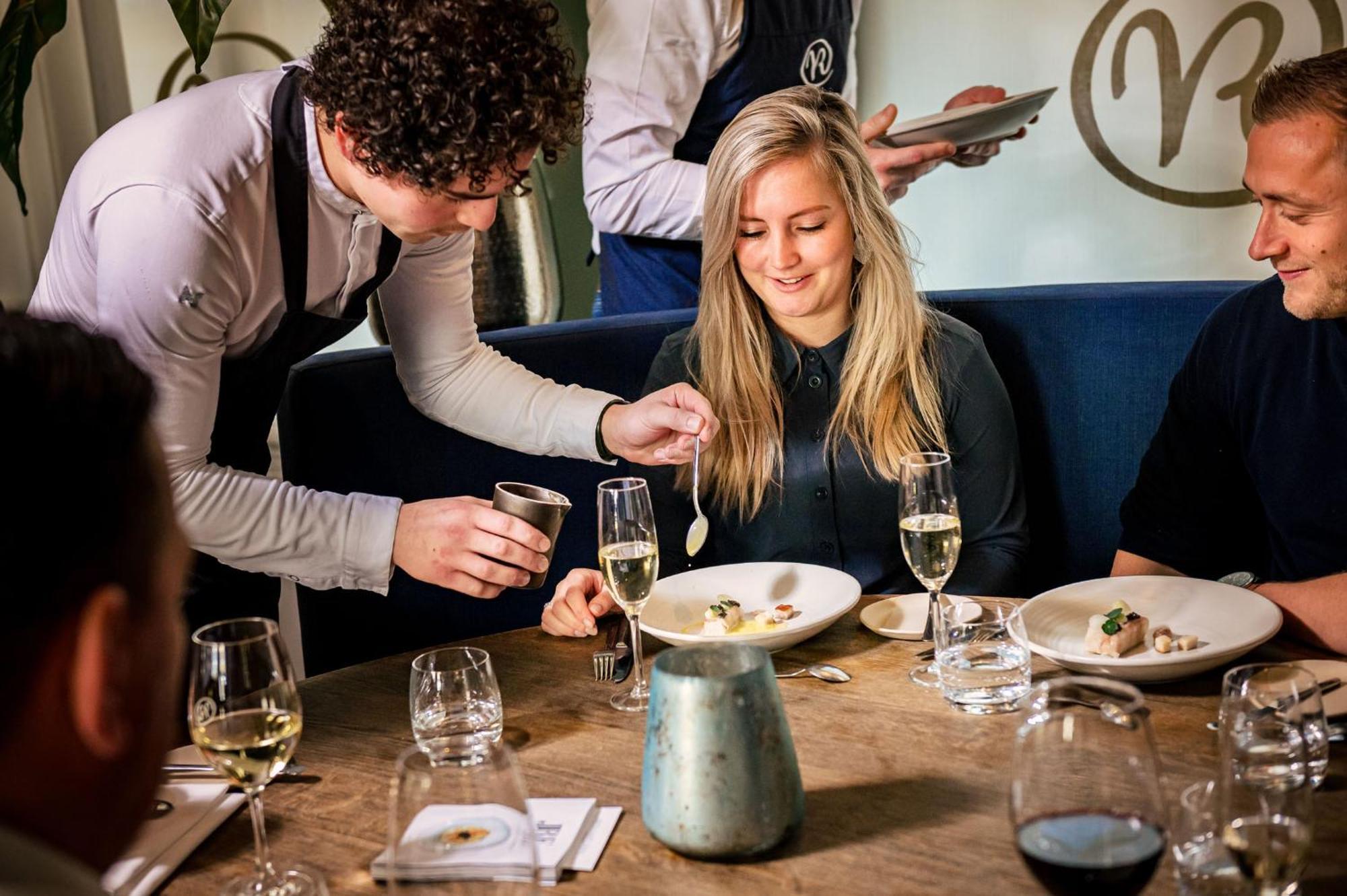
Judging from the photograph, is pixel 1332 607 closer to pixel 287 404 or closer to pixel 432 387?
pixel 432 387

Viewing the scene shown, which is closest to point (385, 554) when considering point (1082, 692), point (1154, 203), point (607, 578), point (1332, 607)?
point (607, 578)

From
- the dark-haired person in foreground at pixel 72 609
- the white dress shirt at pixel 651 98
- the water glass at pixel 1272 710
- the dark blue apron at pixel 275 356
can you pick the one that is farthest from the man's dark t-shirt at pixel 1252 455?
the dark-haired person in foreground at pixel 72 609

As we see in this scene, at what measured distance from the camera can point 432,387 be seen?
215cm

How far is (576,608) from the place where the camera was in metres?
1.64

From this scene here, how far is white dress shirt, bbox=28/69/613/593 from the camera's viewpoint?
153 cm

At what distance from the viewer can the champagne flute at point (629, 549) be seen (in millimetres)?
1446

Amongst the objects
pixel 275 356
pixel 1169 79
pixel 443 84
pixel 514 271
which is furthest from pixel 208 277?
pixel 1169 79

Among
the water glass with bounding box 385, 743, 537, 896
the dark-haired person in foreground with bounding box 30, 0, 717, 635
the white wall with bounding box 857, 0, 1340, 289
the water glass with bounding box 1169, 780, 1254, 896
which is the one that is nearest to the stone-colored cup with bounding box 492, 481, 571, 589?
the dark-haired person in foreground with bounding box 30, 0, 717, 635

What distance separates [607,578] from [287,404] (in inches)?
40.5

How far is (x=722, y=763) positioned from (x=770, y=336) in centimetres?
136

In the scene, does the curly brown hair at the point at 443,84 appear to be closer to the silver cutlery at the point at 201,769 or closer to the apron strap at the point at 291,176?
the apron strap at the point at 291,176

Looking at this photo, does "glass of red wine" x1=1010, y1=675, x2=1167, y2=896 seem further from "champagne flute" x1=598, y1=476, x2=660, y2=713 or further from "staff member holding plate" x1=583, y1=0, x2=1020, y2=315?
"staff member holding plate" x1=583, y1=0, x2=1020, y2=315

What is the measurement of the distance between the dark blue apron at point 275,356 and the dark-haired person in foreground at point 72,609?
983 mm

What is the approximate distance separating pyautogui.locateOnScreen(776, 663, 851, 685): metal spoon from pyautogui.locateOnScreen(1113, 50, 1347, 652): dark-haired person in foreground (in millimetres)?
527
